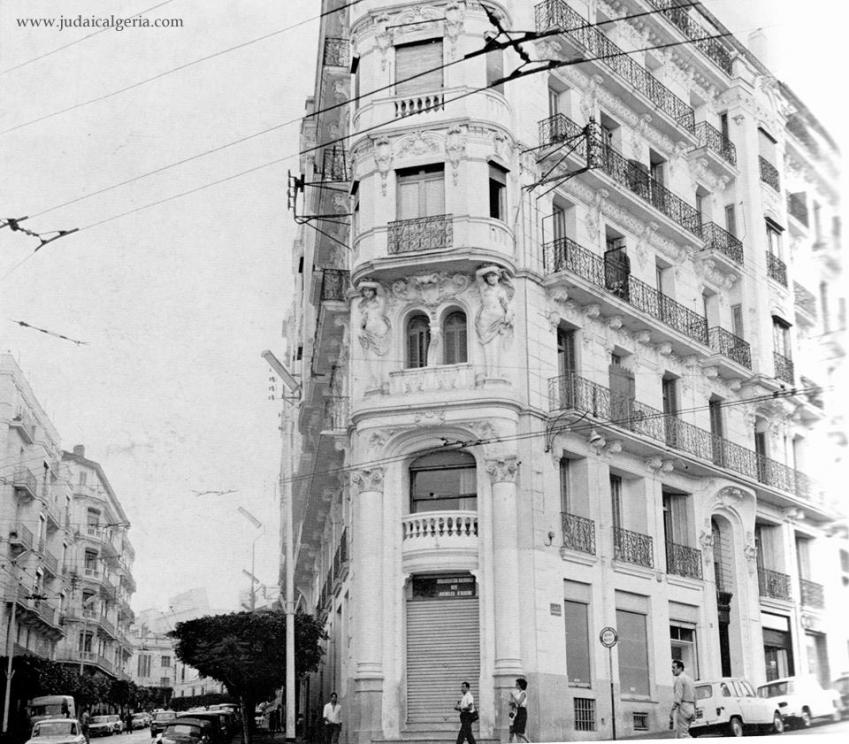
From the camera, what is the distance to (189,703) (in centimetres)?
5369

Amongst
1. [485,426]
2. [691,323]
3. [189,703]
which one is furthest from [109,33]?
[189,703]

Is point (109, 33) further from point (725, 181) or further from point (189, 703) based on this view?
point (189, 703)

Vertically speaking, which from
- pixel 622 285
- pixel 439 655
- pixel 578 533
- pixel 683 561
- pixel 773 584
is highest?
pixel 622 285

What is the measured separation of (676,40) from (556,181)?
332 cm

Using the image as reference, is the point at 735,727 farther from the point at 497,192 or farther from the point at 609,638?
the point at 497,192

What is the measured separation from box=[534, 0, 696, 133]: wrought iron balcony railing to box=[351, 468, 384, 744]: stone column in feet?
23.8

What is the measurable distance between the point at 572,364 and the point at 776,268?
12.7 feet

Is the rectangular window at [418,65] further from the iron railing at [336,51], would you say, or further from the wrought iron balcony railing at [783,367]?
the wrought iron balcony railing at [783,367]

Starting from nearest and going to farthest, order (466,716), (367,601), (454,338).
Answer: (466,716) → (367,601) → (454,338)

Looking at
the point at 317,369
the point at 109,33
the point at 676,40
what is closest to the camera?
the point at 109,33

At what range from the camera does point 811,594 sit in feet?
60.1

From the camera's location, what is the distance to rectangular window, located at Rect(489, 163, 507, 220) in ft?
60.4

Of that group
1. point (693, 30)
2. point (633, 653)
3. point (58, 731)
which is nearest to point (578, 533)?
point (633, 653)

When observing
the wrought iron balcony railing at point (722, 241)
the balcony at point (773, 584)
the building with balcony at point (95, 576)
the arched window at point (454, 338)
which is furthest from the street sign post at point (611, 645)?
the building with balcony at point (95, 576)
